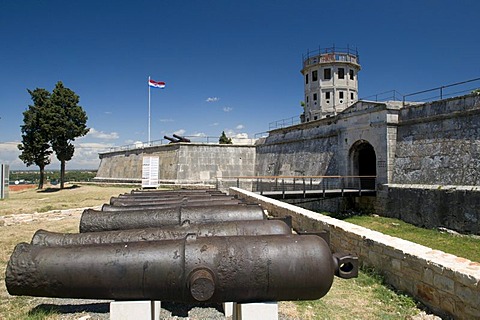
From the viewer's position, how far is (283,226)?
294 cm

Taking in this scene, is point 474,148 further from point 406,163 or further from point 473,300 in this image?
point 473,300

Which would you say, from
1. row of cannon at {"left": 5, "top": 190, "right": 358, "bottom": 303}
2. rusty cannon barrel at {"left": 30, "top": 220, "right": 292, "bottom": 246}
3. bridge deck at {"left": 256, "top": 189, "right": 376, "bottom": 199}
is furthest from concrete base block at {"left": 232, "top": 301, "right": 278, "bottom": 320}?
bridge deck at {"left": 256, "top": 189, "right": 376, "bottom": 199}

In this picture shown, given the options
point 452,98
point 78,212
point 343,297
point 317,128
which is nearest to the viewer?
point 343,297

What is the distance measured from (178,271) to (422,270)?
9.51 feet

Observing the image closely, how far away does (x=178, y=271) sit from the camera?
83.3 inches

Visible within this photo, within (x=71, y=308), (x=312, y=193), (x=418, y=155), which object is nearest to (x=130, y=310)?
(x=71, y=308)

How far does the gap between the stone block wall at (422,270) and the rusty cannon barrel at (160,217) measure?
1.83 meters

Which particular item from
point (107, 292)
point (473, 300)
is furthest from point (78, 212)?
point (473, 300)

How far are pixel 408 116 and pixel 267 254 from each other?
14807mm

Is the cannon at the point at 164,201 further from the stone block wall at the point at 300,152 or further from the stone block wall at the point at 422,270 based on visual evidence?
the stone block wall at the point at 300,152

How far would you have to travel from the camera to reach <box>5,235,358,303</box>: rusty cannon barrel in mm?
2121

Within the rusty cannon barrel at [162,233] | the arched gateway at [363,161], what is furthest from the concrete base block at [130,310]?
the arched gateway at [363,161]

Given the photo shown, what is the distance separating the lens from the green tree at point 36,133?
2472cm

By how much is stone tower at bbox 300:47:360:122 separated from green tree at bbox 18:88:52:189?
26911 millimetres
